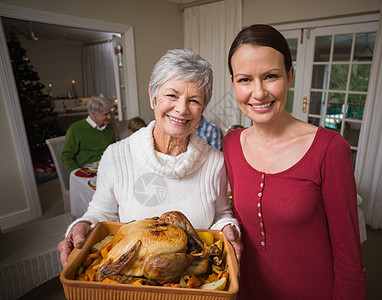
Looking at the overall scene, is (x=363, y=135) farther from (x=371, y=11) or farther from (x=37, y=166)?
(x=37, y=166)

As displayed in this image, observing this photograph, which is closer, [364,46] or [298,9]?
[364,46]

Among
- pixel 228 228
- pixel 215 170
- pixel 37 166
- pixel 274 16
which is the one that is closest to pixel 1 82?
pixel 37 166

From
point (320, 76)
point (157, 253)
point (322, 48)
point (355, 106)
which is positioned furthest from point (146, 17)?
point (157, 253)

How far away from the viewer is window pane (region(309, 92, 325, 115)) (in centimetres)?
332

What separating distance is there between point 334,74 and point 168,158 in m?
3.04

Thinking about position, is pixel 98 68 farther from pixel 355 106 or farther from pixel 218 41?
pixel 355 106

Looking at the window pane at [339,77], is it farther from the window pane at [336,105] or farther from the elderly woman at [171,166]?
the elderly woman at [171,166]

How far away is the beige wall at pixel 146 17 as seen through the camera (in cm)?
278

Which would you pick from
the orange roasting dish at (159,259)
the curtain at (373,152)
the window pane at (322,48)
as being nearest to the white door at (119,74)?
the window pane at (322,48)

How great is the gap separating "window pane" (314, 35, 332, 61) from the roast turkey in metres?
3.27

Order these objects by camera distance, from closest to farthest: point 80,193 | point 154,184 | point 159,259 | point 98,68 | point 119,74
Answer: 1. point 159,259
2. point 154,184
3. point 80,193
4. point 119,74
5. point 98,68

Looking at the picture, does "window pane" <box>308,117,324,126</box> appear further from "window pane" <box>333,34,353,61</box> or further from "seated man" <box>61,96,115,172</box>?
"seated man" <box>61,96,115,172</box>

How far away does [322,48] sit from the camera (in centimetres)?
317

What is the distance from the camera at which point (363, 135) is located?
271cm
